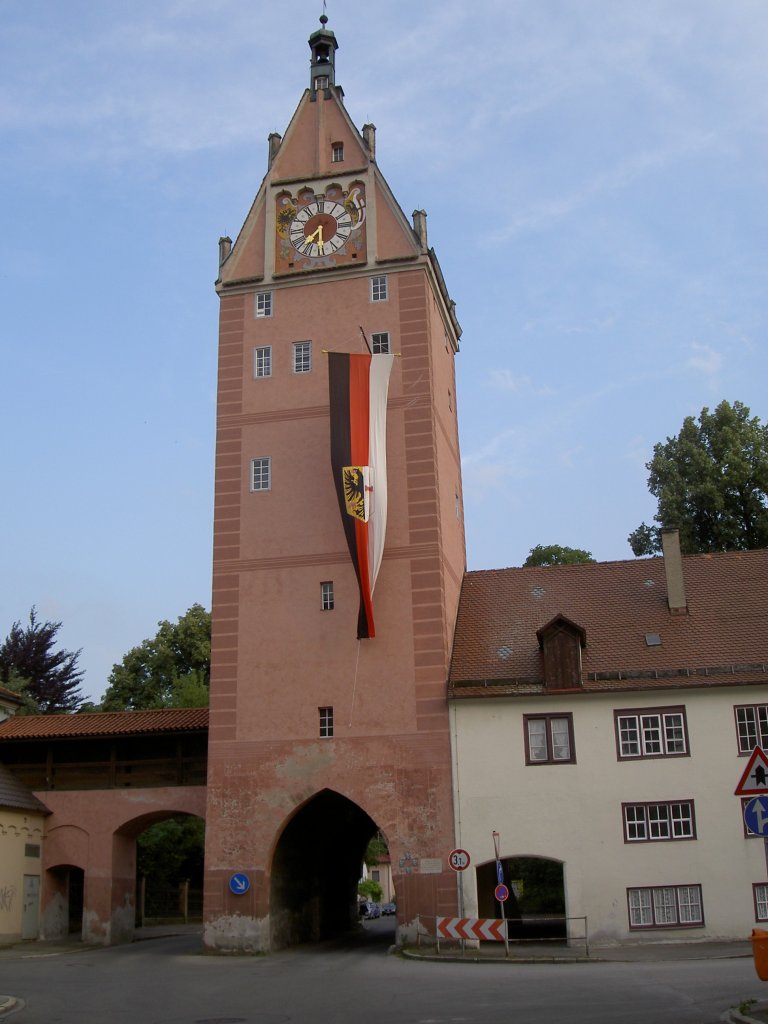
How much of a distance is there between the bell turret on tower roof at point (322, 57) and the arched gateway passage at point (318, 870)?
25.1 meters

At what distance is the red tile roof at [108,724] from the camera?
35594 millimetres

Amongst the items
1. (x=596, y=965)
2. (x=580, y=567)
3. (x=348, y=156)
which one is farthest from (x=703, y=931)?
(x=348, y=156)

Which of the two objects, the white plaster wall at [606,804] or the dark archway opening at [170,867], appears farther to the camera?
the dark archway opening at [170,867]

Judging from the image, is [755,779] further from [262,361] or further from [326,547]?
[262,361]

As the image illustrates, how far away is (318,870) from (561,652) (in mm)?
12750

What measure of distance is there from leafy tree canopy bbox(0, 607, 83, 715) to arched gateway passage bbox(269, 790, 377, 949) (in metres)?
23.7

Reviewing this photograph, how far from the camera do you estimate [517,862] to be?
50094 millimetres

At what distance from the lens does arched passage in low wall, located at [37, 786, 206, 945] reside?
35.0 metres

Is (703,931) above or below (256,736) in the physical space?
below

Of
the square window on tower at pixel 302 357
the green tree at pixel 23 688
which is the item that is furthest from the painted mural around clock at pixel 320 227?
the green tree at pixel 23 688

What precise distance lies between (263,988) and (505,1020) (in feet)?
25.9

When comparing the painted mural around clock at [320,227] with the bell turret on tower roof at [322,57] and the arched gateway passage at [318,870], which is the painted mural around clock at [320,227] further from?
the arched gateway passage at [318,870]

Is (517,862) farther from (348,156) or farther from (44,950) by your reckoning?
(348,156)

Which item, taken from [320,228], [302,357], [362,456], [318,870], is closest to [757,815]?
[362,456]
